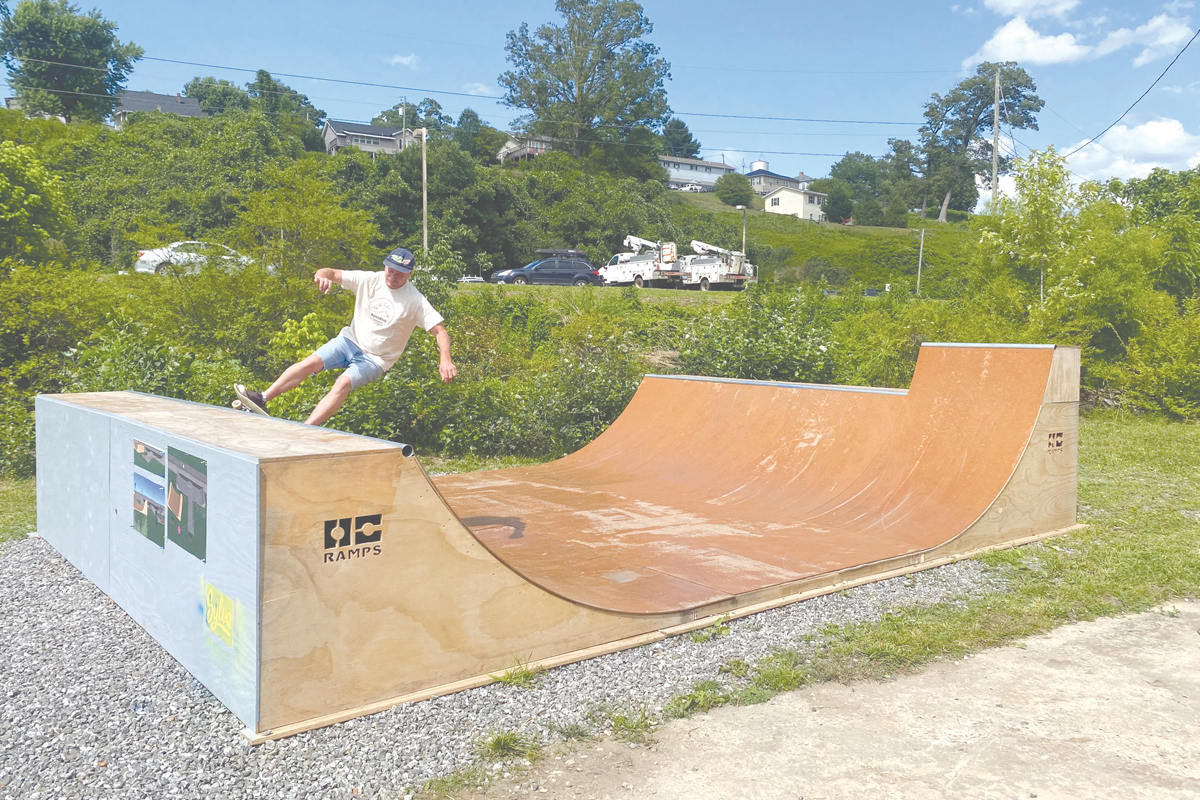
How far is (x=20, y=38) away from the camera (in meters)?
54.2

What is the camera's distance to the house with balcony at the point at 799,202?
9412cm

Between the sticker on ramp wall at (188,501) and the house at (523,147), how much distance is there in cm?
6346

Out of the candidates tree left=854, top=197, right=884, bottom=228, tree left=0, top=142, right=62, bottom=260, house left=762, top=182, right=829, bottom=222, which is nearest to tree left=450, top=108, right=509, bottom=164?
tree left=854, top=197, right=884, bottom=228

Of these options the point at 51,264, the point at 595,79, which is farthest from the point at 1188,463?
the point at 595,79

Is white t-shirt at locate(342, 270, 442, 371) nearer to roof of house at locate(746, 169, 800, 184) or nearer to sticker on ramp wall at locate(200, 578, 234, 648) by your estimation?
sticker on ramp wall at locate(200, 578, 234, 648)

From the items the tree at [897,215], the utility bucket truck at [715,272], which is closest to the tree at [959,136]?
the tree at [897,215]

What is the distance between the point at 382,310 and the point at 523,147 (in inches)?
3109

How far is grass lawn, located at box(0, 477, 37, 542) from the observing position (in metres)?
5.24

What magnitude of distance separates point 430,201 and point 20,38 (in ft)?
122

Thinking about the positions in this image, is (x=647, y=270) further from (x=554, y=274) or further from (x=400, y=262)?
(x=400, y=262)

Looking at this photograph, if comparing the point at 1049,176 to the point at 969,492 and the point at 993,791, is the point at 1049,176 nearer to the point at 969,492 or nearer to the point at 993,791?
the point at 969,492

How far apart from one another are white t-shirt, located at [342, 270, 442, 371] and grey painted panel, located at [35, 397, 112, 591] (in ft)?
4.44

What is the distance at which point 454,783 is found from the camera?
7.70 ft

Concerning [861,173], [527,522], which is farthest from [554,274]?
[861,173]
